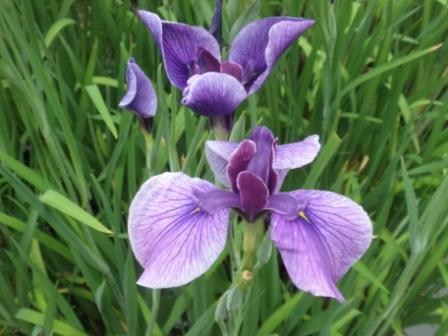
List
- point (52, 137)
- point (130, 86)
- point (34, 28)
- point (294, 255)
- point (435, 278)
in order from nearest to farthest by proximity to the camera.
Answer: point (294, 255) → point (130, 86) → point (52, 137) → point (34, 28) → point (435, 278)

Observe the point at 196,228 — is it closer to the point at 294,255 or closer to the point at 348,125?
the point at 294,255

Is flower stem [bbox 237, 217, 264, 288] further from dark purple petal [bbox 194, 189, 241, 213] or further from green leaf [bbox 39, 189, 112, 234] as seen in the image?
green leaf [bbox 39, 189, 112, 234]

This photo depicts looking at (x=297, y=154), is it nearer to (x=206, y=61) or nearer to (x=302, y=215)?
(x=302, y=215)

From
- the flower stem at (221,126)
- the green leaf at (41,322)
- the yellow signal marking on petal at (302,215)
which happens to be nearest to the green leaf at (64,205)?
the green leaf at (41,322)

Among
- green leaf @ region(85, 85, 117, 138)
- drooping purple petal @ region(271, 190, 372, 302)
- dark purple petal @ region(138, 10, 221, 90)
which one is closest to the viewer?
drooping purple petal @ region(271, 190, 372, 302)

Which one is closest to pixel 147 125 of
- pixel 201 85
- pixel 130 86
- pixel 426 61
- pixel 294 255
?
pixel 130 86

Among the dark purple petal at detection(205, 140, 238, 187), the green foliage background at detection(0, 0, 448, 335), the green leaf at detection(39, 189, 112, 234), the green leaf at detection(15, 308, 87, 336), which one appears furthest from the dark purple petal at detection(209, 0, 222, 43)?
the green leaf at detection(15, 308, 87, 336)
